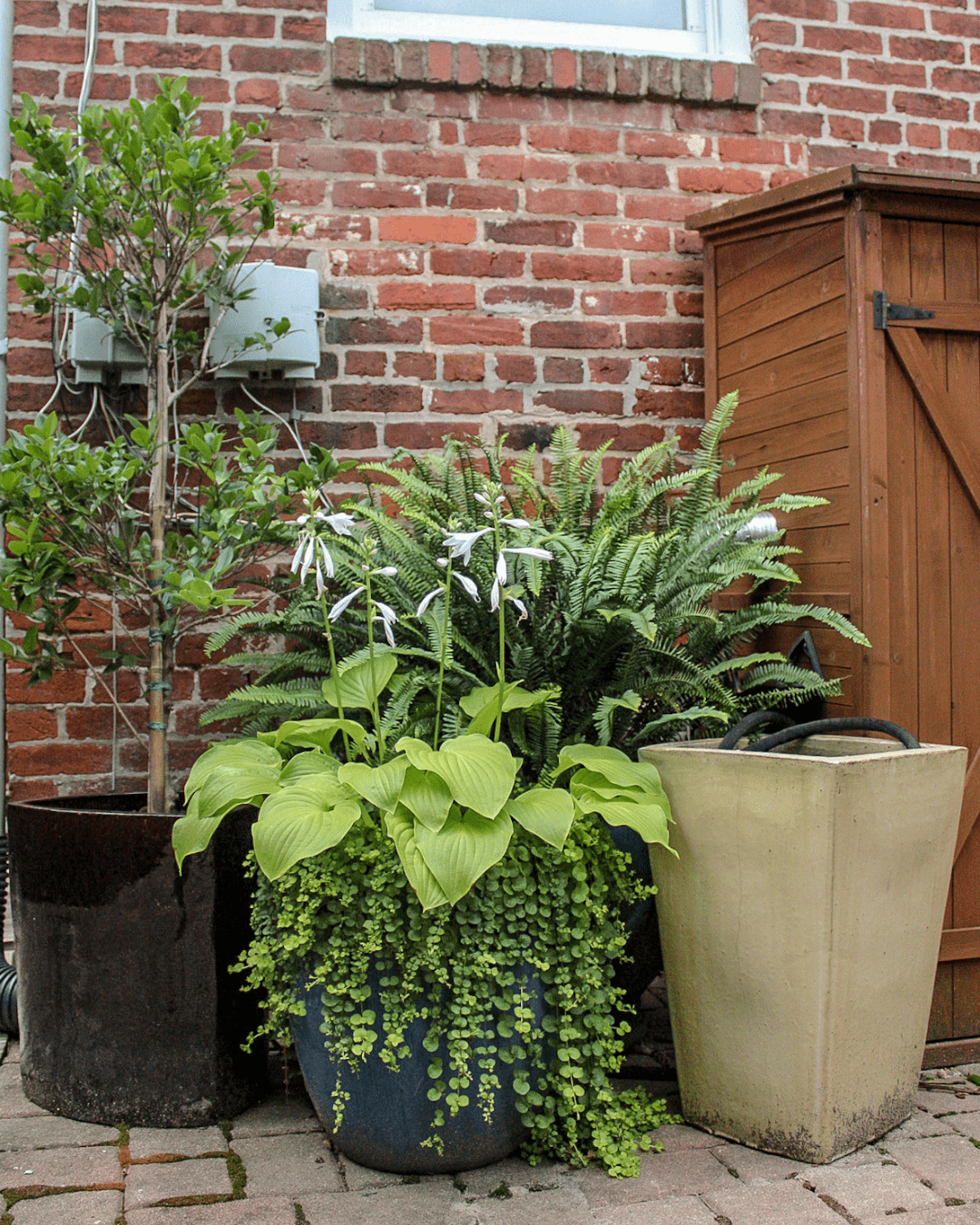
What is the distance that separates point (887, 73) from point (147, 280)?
2400 millimetres

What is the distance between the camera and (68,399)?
2.86 m

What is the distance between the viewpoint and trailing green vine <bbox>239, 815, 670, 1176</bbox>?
1772 mm

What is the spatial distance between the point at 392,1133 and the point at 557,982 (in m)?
0.40

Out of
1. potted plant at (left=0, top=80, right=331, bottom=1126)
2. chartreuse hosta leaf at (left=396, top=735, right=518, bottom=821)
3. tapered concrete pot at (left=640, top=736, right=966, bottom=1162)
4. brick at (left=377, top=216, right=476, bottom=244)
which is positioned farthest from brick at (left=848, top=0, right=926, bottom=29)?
chartreuse hosta leaf at (left=396, top=735, right=518, bottom=821)

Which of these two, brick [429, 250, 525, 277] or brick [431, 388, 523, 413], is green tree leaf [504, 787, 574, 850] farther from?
brick [429, 250, 525, 277]

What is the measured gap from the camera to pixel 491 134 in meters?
3.07

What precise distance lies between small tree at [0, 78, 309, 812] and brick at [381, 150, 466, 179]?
62 cm

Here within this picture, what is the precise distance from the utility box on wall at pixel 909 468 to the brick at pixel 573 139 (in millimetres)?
802

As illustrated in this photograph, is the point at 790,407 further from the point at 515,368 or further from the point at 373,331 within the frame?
the point at 373,331

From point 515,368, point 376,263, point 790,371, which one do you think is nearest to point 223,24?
point 376,263

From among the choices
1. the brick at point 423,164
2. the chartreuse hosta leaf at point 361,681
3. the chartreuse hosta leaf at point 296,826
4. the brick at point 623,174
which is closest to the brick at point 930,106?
the brick at point 623,174

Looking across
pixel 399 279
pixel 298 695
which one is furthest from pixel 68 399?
pixel 298 695

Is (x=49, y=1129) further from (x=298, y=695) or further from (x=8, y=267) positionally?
(x=8, y=267)

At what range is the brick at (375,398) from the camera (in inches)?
117
